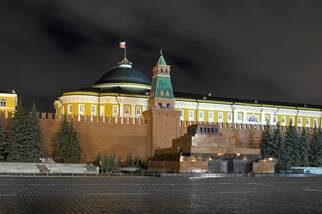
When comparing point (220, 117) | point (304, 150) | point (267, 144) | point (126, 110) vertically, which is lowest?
point (304, 150)

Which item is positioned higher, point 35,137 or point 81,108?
point 81,108

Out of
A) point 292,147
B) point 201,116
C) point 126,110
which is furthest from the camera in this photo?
point 201,116

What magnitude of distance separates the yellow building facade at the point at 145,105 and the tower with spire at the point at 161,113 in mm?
1487

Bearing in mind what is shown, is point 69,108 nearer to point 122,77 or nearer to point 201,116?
point 122,77

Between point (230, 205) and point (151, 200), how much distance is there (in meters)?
2.15

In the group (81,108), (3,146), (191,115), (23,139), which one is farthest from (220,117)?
(3,146)

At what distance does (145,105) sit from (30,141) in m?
16.4

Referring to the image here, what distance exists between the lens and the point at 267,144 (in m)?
40.1

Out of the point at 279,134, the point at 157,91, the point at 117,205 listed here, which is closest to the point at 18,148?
the point at 157,91

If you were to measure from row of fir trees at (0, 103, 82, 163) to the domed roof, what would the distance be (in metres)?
15.1

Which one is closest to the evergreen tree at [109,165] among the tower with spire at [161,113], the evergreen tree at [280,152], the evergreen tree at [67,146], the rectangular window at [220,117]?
the evergreen tree at [67,146]

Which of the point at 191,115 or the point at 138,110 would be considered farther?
the point at 191,115

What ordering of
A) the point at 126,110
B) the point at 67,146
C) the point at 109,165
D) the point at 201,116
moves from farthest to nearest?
the point at 201,116 < the point at 126,110 < the point at 67,146 < the point at 109,165

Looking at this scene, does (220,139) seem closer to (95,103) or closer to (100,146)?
(100,146)
